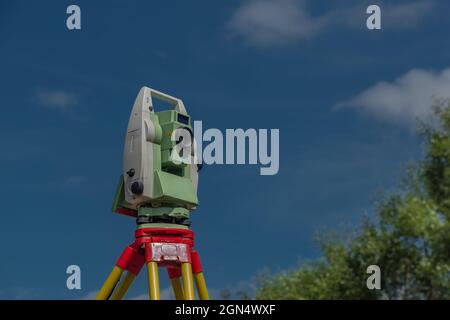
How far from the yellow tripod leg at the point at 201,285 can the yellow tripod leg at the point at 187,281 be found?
9.2 inches

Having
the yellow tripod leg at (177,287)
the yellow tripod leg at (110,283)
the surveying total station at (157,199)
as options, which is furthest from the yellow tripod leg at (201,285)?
the yellow tripod leg at (110,283)

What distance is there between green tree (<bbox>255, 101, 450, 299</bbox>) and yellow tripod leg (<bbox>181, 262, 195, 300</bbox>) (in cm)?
1022

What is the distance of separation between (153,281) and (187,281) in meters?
0.29

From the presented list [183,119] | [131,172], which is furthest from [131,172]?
[183,119]

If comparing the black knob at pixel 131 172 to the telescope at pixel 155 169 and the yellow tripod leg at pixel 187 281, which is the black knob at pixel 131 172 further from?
the yellow tripod leg at pixel 187 281

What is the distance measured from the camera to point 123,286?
246 inches

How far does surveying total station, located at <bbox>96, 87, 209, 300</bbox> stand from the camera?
6098 mm

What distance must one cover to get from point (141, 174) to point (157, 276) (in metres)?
0.82

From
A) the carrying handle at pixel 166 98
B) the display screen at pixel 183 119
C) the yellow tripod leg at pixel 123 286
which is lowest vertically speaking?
the yellow tripod leg at pixel 123 286

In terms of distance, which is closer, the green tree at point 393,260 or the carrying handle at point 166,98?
the carrying handle at point 166,98

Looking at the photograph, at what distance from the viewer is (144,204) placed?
629cm

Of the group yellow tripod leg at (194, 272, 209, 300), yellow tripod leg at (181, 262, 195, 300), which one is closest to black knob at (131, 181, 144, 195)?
yellow tripod leg at (181, 262, 195, 300)

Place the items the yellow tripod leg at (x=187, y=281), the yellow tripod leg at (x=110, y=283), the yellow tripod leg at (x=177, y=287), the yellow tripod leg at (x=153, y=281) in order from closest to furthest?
the yellow tripod leg at (x=153, y=281) → the yellow tripod leg at (x=187, y=281) → the yellow tripod leg at (x=110, y=283) → the yellow tripod leg at (x=177, y=287)

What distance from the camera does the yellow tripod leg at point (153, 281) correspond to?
5848 mm
